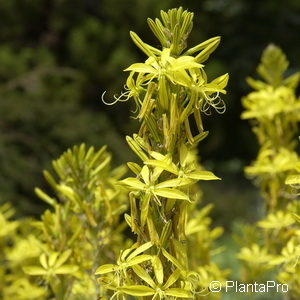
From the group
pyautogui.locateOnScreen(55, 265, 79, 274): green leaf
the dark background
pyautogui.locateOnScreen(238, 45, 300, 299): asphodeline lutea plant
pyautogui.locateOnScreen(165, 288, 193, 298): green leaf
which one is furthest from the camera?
the dark background

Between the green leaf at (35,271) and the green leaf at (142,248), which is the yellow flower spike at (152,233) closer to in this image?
the green leaf at (142,248)

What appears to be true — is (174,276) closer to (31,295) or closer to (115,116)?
(31,295)

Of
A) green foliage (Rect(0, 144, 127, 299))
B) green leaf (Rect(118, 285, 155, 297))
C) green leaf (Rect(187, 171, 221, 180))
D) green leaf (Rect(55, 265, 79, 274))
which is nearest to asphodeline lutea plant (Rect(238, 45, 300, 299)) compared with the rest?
green foliage (Rect(0, 144, 127, 299))

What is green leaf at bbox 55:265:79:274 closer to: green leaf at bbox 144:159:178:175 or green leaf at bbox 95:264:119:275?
green leaf at bbox 95:264:119:275

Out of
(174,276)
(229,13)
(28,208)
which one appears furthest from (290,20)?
(174,276)

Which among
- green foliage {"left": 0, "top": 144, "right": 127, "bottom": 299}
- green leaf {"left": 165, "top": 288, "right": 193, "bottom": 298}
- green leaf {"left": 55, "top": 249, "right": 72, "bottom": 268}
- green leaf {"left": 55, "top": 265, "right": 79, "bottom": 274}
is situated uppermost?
green foliage {"left": 0, "top": 144, "right": 127, "bottom": 299}

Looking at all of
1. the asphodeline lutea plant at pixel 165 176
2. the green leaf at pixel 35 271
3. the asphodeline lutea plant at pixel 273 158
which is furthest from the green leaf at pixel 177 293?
the asphodeline lutea plant at pixel 273 158
